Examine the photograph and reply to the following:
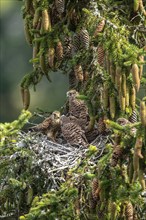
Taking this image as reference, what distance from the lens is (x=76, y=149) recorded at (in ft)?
30.4

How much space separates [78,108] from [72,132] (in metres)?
0.36

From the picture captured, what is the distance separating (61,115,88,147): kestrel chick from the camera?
9422mm

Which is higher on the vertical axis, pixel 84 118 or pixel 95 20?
pixel 95 20

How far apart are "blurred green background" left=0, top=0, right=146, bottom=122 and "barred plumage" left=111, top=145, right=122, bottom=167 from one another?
77.5 ft

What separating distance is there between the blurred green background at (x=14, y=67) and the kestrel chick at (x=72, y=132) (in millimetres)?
22007

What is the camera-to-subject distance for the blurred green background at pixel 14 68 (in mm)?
32562

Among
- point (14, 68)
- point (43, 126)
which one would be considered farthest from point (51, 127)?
point (14, 68)

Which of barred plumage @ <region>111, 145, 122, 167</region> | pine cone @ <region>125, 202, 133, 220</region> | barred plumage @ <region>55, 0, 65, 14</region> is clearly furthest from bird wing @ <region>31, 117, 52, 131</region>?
barred plumage @ <region>111, 145, 122, 167</region>

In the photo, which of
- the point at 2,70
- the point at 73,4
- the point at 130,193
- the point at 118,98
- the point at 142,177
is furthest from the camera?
the point at 2,70

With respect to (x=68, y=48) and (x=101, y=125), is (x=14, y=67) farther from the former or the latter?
(x=101, y=125)

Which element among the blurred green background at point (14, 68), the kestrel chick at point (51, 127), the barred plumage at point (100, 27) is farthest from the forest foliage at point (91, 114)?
the blurred green background at point (14, 68)

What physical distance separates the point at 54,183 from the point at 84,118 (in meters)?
0.98

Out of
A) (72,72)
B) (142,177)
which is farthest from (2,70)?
(142,177)

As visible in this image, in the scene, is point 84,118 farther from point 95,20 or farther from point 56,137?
point 95,20
